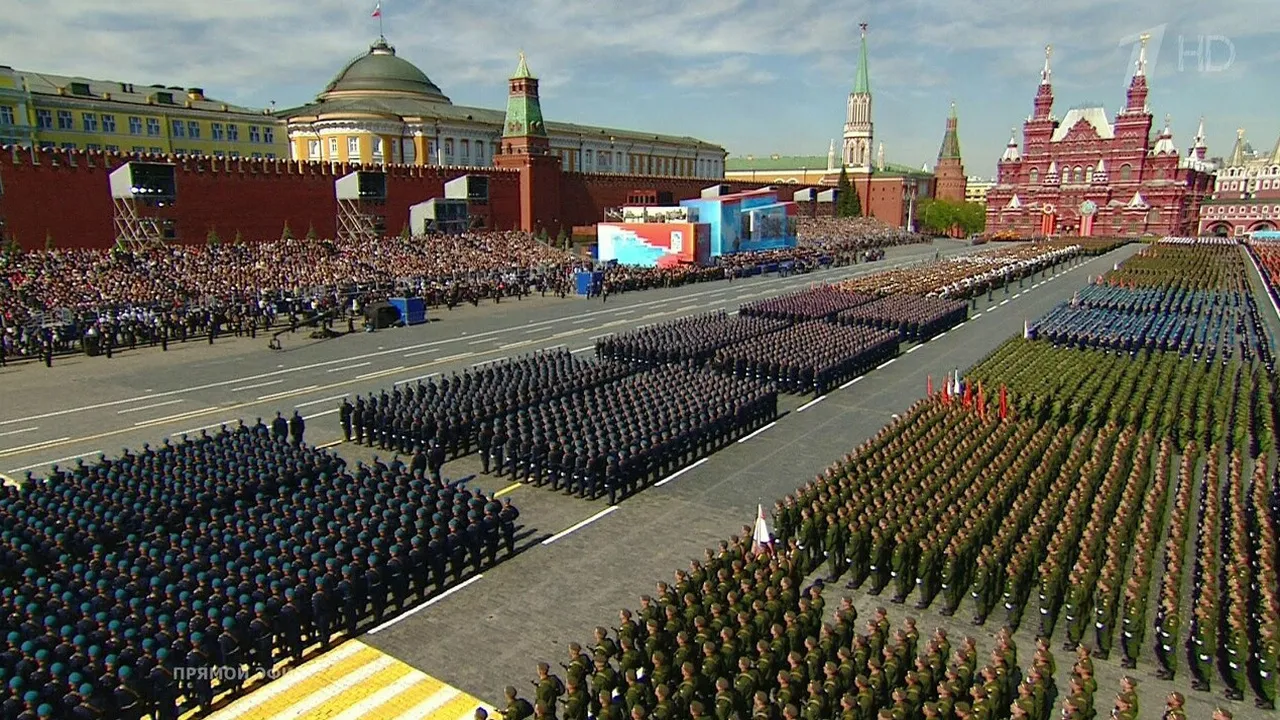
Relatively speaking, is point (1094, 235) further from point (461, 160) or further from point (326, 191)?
point (326, 191)

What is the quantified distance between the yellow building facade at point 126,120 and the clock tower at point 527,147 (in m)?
19.6

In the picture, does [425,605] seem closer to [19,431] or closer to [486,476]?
[486,476]

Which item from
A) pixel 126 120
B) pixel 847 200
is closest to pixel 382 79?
pixel 126 120

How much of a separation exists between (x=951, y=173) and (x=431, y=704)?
131075 mm

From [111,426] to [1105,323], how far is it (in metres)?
28.9

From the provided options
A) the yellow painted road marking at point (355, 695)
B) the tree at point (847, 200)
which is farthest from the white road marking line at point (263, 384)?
the tree at point (847, 200)

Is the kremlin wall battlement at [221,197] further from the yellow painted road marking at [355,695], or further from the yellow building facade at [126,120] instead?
the yellow painted road marking at [355,695]

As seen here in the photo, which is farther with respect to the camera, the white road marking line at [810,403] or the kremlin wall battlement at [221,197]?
the kremlin wall battlement at [221,197]

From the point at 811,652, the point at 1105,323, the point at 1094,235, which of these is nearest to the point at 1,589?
the point at 811,652

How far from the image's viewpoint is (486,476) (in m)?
14.4

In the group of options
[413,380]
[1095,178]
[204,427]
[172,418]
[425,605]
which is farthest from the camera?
[1095,178]

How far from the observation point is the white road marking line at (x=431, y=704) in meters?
7.68

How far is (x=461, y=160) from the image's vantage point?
2638 inches

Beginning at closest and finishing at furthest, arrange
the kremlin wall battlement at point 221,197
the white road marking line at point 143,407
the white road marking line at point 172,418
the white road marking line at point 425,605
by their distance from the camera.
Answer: the white road marking line at point 425,605
the white road marking line at point 172,418
the white road marking line at point 143,407
the kremlin wall battlement at point 221,197
